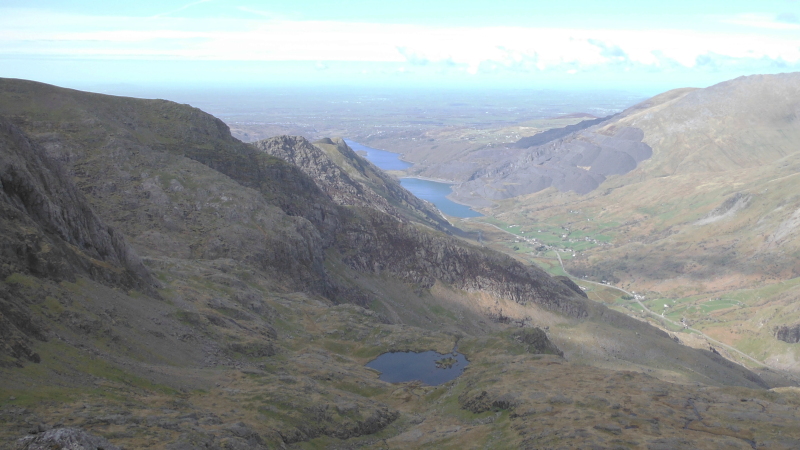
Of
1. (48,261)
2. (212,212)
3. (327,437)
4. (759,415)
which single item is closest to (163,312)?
(48,261)

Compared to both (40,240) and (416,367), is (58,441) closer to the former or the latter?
(40,240)

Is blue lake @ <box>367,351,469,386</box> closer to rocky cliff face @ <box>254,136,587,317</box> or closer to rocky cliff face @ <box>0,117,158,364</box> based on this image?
rocky cliff face @ <box>0,117,158,364</box>

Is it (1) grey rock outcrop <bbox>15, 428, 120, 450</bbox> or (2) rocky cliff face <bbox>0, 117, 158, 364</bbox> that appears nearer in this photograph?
(1) grey rock outcrop <bbox>15, 428, 120, 450</bbox>

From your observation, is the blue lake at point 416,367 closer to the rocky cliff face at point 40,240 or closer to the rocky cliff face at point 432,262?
the rocky cliff face at point 40,240

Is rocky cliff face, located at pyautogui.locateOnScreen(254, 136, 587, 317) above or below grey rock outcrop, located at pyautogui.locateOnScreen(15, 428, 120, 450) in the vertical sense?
below

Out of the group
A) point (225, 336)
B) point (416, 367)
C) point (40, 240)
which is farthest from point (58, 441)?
point (416, 367)

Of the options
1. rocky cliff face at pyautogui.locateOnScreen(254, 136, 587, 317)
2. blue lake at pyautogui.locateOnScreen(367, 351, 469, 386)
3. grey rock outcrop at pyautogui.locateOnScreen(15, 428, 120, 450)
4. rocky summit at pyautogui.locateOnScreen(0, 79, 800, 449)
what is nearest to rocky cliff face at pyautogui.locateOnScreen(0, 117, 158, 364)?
rocky summit at pyautogui.locateOnScreen(0, 79, 800, 449)
